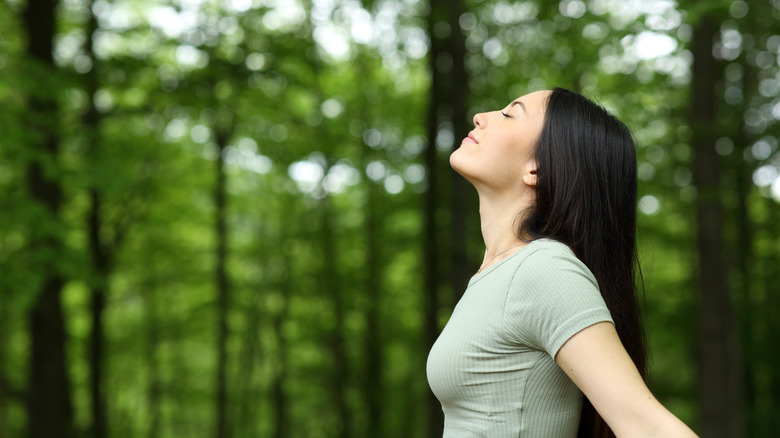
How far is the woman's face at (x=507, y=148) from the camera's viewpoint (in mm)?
1790

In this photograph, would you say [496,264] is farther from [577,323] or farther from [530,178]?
[577,323]

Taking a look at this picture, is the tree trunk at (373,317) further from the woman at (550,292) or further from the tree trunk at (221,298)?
the woman at (550,292)

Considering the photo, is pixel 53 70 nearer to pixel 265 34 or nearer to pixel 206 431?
pixel 265 34

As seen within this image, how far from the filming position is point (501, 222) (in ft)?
6.06

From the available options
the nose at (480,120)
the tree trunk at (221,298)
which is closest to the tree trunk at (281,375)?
the tree trunk at (221,298)

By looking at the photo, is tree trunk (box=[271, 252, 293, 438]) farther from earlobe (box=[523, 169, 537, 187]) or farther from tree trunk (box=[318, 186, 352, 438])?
earlobe (box=[523, 169, 537, 187])

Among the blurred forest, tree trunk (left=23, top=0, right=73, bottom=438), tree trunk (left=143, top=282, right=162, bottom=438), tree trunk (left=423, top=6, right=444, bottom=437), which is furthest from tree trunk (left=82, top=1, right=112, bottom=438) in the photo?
tree trunk (left=143, top=282, right=162, bottom=438)

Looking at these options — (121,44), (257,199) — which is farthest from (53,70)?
(257,199)

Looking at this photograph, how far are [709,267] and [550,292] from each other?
737 cm

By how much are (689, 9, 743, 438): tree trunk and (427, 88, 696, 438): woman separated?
266 inches

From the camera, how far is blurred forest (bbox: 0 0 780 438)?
25.9ft

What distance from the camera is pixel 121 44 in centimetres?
1549

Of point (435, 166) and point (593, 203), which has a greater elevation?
point (593, 203)

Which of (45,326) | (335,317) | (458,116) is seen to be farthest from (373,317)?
(45,326)
